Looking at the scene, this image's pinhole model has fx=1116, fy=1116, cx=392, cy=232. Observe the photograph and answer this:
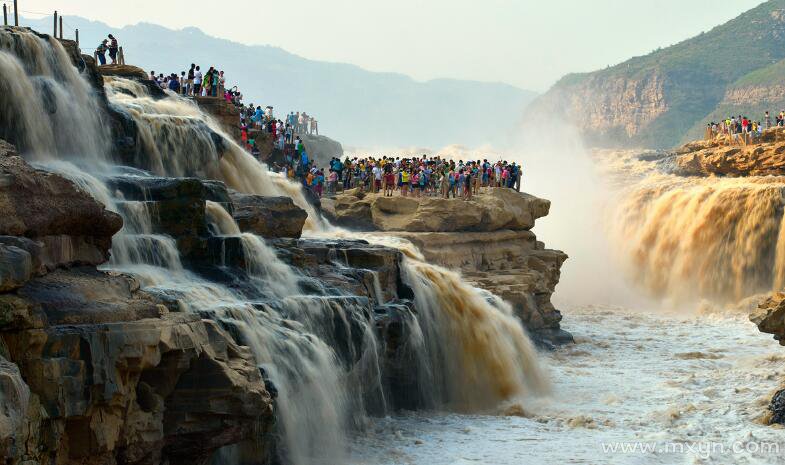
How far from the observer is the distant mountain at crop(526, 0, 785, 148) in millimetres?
87312

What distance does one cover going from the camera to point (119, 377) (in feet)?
35.9

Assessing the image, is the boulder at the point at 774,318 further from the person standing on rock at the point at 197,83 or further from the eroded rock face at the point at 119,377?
the person standing on rock at the point at 197,83

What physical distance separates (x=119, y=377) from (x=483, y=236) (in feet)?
59.7

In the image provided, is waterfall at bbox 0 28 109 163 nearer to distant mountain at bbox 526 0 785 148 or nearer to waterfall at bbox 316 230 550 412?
→ waterfall at bbox 316 230 550 412

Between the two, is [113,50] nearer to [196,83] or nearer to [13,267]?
[196,83]

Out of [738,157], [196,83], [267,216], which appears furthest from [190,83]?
[738,157]

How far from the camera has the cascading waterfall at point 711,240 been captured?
3275 cm

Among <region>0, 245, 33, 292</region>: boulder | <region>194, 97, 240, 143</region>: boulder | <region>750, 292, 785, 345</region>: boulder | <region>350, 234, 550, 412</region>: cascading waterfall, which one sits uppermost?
<region>194, 97, 240, 143</region>: boulder

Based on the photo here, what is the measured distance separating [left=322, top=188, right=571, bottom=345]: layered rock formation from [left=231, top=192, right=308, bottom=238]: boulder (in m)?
7.74

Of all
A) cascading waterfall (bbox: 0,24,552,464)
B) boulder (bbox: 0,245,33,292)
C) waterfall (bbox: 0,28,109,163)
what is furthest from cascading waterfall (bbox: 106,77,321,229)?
boulder (bbox: 0,245,33,292)

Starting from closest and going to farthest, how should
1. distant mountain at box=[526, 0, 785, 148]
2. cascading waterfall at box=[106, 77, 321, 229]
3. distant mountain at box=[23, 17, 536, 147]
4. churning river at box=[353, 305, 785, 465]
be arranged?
churning river at box=[353, 305, 785, 465]
cascading waterfall at box=[106, 77, 321, 229]
distant mountain at box=[526, 0, 785, 148]
distant mountain at box=[23, 17, 536, 147]

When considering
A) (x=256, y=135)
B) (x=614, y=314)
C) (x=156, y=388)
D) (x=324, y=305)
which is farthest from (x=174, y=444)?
(x=614, y=314)

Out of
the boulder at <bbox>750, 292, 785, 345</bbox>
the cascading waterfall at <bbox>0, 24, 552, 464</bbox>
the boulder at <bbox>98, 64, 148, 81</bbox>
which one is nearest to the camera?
the cascading waterfall at <bbox>0, 24, 552, 464</bbox>

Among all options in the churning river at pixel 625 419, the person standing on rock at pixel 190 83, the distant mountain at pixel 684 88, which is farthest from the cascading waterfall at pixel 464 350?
the distant mountain at pixel 684 88
